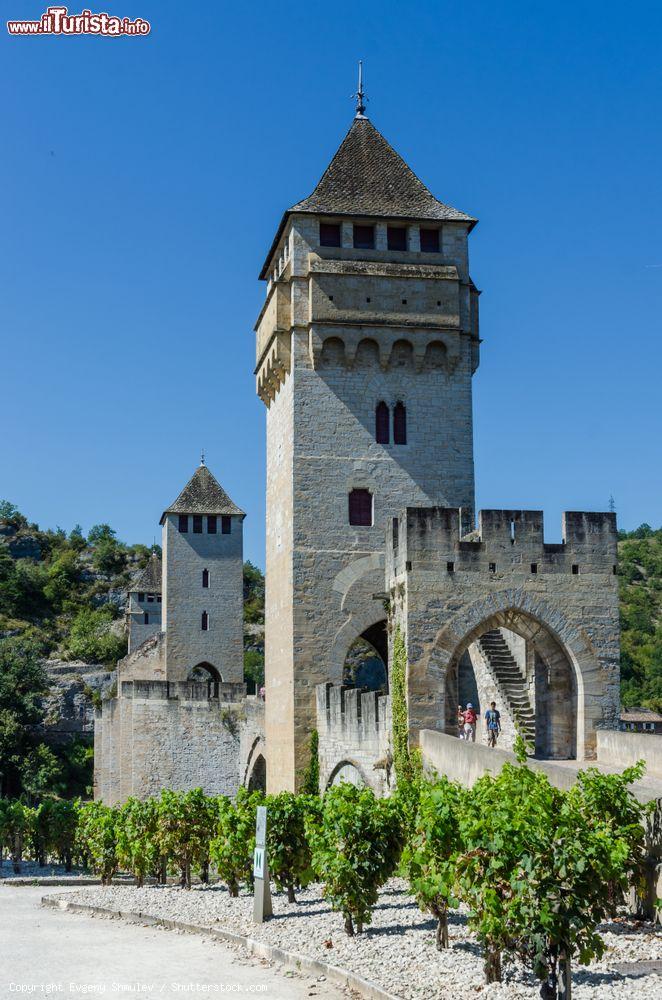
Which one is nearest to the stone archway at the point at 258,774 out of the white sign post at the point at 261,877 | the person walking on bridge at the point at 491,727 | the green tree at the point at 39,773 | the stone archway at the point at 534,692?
the stone archway at the point at 534,692

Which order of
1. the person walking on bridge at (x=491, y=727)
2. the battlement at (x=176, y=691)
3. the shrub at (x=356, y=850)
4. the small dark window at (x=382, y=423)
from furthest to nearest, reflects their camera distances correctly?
1. the battlement at (x=176, y=691)
2. the small dark window at (x=382, y=423)
3. the person walking on bridge at (x=491, y=727)
4. the shrub at (x=356, y=850)

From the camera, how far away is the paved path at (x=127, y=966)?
1124 centimetres

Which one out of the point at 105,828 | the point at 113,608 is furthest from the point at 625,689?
the point at 105,828

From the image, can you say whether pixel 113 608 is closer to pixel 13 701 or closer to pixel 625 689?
pixel 13 701

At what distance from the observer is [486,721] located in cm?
2028

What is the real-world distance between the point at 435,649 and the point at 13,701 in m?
51.4

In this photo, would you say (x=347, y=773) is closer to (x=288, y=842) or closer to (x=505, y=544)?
(x=505, y=544)

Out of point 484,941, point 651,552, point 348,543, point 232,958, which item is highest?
point 651,552

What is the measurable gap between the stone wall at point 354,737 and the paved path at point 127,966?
18.8ft

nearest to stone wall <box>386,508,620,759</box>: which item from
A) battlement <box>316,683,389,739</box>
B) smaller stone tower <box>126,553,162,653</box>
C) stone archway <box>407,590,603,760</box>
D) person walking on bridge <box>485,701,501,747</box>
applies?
stone archway <box>407,590,603,760</box>

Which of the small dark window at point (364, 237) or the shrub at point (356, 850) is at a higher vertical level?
the small dark window at point (364, 237)

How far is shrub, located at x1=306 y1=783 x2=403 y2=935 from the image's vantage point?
13.2 meters

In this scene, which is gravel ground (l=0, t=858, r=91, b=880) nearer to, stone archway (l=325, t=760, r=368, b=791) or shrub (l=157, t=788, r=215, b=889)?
stone archway (l=325, t=760, r=368, b=791)

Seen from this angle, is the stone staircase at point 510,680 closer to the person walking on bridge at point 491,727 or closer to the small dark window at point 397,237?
the person walking on bridge at point 491,727
